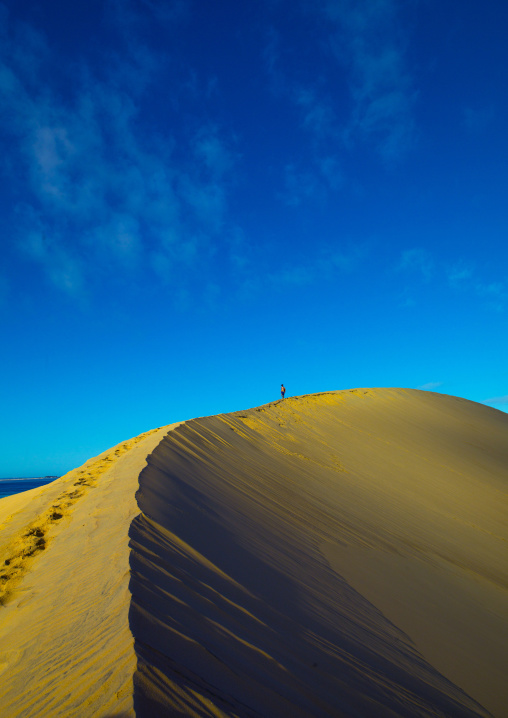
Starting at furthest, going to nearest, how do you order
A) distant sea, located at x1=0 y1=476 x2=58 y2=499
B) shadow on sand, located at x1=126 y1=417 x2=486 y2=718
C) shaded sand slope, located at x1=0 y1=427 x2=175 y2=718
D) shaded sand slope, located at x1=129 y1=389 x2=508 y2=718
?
1. distant sea, located at x1=0 y1=476 x2=58 y2=499
2. shaded sand slope, located at x1=129 y1=389 x2=508 y2=718
3. shadow on sand, located at x1=126 y1=417 x2=486 y2=718
4. shaded sand slope, located at x1=0 y1=427 x2=175 y2=718

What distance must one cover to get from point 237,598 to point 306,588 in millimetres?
978

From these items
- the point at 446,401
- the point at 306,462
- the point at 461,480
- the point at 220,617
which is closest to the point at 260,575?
the point at 220,617

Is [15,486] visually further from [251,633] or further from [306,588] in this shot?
[251,633]

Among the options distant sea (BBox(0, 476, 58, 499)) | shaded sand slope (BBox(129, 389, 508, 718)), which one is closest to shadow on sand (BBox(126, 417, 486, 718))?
shaded sand slope (BBox(129, 389, 508, 718))

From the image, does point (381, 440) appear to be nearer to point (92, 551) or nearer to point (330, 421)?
point (330, 421)

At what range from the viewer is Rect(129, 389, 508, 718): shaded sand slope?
1854 millimetres

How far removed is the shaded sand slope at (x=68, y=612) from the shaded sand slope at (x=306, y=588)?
0.11m

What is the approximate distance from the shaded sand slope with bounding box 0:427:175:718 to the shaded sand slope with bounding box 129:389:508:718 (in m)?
0.11

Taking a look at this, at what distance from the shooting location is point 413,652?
302 centimetres

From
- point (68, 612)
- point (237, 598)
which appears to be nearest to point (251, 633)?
point (237, 598)

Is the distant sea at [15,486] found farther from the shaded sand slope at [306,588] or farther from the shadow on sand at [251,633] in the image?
the shadow on sand at [251,633]

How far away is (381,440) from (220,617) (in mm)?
11626

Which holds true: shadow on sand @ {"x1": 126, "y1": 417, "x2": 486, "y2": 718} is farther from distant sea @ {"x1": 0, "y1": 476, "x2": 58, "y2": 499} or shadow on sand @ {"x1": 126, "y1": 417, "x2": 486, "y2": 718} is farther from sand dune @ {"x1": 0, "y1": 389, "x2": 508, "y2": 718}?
distant sea @ {"x1": 0, "y1": 476, "x2": 58, "y2": 499}

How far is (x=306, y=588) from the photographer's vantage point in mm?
3271
